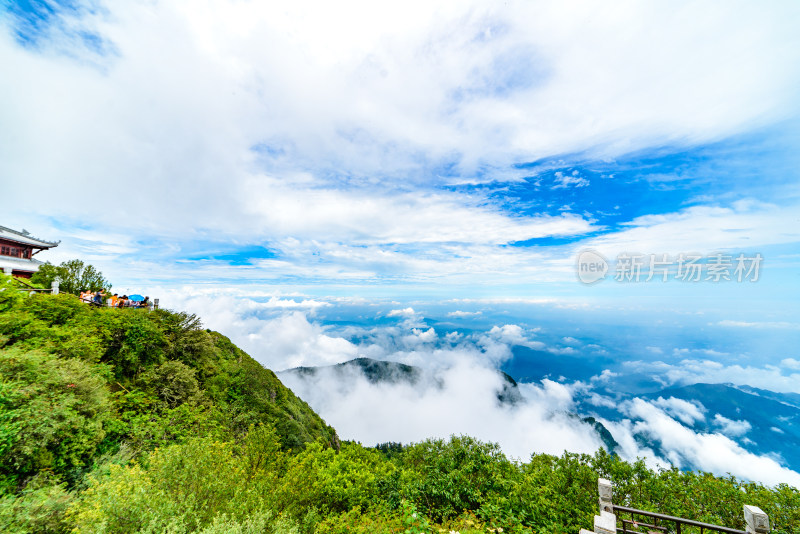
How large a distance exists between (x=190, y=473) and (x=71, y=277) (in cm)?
3976

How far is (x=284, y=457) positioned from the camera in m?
21.4

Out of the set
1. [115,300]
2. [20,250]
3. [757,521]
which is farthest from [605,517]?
[20,250]

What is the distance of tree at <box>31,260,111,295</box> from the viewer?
33750mm

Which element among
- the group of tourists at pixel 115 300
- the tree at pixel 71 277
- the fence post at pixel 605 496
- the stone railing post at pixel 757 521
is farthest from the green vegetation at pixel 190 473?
the tree at pixel 71 277

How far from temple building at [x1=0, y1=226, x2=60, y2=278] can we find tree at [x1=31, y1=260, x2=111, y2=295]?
557 cm

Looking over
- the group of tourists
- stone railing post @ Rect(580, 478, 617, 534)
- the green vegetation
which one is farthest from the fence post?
the group of tourists

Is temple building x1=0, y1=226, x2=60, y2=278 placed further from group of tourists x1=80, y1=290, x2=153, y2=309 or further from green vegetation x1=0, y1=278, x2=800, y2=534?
green vegetation x1=0, y1=278, x2=800, y2=534

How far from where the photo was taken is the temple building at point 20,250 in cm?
3744

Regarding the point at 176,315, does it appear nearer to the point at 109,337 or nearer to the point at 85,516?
the point at 109,337

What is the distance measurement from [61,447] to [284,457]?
12.4 meters

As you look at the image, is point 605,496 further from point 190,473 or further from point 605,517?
point 190,473

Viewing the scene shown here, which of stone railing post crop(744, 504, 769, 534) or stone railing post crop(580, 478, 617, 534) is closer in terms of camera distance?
stone railing post crop(744, 504, 769, 534)

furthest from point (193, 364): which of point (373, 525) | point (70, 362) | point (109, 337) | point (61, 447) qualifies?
point (373, 525)

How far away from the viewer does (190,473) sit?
1211cm
